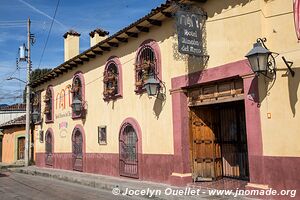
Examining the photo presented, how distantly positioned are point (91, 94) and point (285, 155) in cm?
1090

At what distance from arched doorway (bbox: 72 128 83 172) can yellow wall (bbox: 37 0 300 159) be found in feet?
7.43

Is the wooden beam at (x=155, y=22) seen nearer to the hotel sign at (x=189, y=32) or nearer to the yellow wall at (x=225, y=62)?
the yellow wall at (x=225, y=62)

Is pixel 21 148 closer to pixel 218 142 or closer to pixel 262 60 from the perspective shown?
pixel 218 142

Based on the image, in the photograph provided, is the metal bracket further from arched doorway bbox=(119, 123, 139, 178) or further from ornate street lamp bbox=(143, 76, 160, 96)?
arched doorway bbox=(119, 123, 139, 178)

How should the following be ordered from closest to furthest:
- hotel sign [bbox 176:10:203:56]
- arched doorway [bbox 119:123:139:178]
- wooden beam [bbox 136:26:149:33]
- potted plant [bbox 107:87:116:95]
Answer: hotel sign [bbox 176:10:203:56] → wooden beam [bbox 136:26:149:33] → arched doorway [bbox 119:123:139:178] → potted plant [bbox 107:87:116:95]

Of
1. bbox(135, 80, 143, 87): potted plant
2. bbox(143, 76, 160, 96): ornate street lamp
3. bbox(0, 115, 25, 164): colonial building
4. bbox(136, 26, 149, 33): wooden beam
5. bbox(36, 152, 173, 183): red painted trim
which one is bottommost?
bbox(36, 152, 173, 183): red painted trim

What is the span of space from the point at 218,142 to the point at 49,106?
1350 cm

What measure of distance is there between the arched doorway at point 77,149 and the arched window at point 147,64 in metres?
6.01

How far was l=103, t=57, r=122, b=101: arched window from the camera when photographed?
15560mm

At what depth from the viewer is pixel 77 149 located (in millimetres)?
19328

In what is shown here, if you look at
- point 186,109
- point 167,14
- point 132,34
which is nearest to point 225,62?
point 186,109

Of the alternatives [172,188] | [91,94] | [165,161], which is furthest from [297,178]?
[91,94]

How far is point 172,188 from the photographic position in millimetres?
11570

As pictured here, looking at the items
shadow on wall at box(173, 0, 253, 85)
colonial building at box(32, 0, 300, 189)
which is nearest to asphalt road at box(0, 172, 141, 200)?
colonial building at box(32, 0, 300, 189)
